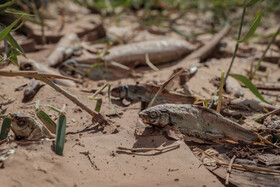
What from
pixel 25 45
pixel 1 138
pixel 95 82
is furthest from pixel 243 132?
pixel 25 45

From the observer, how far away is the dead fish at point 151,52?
341cm

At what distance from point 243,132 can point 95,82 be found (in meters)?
1.56

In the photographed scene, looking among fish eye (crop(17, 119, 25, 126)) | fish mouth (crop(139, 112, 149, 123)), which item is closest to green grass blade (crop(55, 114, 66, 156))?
fish eye (crop(17, 119, 25, 126))

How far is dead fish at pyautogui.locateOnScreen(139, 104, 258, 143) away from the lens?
1.90 metres

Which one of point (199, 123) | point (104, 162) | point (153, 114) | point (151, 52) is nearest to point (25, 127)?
point (104, 162)

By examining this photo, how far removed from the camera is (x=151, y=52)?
11.5 ft

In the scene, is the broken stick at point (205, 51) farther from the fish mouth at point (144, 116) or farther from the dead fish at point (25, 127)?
the dead fish at point (25, 127)

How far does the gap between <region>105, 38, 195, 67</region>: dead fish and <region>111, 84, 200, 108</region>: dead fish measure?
0.87 meters

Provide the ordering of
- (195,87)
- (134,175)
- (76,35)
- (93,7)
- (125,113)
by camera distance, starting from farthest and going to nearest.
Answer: (93,7) → (76,35) → (195,87) → (125,113) → (134,175)

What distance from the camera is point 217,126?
195 centimetres

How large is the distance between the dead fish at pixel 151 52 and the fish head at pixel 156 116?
1507mm

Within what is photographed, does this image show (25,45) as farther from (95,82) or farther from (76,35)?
(95,82)

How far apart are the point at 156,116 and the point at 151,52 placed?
1728 mm

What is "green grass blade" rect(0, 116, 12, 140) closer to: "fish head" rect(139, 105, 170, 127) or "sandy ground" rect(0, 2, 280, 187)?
"sandy ground" rect(0, 2, 280, 187)
